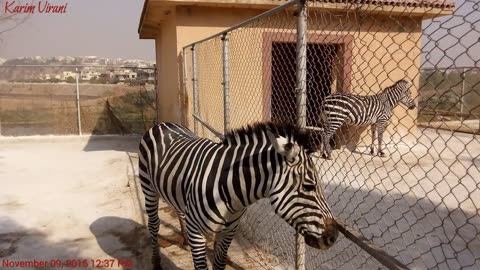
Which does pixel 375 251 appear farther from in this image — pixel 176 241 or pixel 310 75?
pixel 310 75

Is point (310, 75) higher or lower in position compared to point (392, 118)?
higher

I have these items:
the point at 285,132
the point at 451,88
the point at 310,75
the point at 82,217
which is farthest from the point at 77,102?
the point at 451,88

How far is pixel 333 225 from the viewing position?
83.8 inches

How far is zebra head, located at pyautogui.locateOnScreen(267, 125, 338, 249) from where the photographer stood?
2127 millimetres

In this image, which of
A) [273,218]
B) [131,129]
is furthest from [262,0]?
[131,129]

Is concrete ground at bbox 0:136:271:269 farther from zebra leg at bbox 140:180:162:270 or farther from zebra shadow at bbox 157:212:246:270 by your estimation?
zebra leg at bbox 140:180:162:270

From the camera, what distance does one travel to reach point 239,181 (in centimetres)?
256

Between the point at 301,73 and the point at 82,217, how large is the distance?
433 cm

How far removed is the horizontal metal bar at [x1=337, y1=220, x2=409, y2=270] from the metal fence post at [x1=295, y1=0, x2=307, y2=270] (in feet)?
2.38

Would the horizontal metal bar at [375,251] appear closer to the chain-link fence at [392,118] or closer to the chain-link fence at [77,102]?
the chain-link fence at [392,118]

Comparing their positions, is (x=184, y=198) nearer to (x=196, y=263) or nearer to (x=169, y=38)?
(x=196, y=263)

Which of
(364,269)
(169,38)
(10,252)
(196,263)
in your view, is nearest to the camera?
(196,263)

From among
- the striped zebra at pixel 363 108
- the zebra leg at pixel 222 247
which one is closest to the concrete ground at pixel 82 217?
the zebra leg at pixel 222 247

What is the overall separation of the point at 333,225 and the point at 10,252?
3.99 meters
